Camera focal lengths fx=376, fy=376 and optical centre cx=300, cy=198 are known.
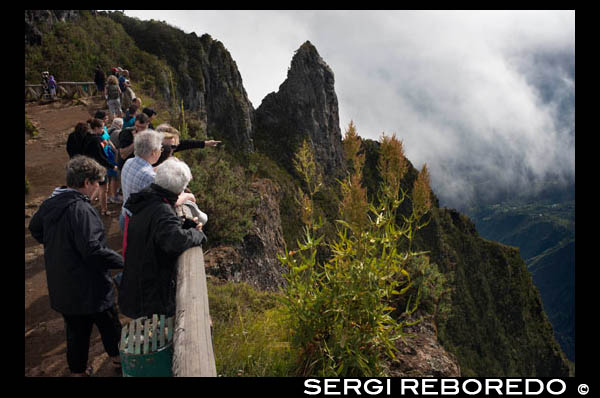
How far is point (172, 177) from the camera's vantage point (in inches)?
119

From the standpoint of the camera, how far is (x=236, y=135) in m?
55.4

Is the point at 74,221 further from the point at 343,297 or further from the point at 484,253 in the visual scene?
the point at 484,253

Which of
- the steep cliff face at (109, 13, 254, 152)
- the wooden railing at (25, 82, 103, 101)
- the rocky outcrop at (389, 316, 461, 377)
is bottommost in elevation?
the rocky outcrop at (389, 316, 461, 377)

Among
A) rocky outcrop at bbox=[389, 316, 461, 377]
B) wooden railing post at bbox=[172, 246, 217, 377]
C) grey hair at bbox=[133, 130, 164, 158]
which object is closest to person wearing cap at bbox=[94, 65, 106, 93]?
grey hair at bbox=[133, 130, 164, 158]

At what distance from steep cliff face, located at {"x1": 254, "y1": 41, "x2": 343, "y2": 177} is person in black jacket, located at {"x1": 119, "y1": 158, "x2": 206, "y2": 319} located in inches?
2414

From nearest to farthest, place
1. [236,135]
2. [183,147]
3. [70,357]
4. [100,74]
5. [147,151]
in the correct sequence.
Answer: [70,357] < [147,151] < [183,147] < [100,74] < [236,135]

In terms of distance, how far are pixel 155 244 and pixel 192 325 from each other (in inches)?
32.0

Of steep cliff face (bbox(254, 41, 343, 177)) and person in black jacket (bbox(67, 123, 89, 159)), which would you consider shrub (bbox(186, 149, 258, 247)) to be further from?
steep cliff face (bbox(254, 41, 343, 177))

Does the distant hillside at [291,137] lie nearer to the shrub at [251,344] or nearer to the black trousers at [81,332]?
the shrub at [251,344]

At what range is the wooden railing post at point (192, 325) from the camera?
214cm

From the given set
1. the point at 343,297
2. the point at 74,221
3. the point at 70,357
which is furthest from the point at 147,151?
the point at 343,297

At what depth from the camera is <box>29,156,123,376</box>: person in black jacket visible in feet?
10.1

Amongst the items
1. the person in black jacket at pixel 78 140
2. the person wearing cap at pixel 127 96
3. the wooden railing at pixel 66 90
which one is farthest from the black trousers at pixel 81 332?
the wooden railing at pixel 66 90
